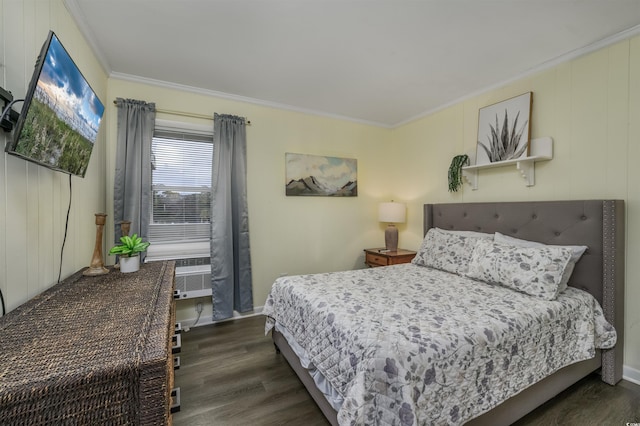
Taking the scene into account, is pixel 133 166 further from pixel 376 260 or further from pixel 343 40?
pixel 376 260

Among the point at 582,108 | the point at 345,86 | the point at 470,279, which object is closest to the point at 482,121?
the point at 582,108

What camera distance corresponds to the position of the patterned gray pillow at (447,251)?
2455 mm

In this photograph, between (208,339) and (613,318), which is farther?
(208,339)

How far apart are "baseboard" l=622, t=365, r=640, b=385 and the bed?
0.12 metres

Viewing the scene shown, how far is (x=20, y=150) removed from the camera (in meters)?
1.05

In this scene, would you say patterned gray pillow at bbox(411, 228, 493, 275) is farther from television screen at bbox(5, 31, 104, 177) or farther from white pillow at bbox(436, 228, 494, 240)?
television screen at bbox(5, 31, 104, 177)

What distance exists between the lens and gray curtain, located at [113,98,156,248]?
8.16ft

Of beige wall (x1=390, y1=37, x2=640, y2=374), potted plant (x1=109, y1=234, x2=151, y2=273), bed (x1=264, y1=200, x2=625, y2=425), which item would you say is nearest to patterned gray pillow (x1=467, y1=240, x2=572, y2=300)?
bed (x1=264, y1=200, x2=625, y2=425)

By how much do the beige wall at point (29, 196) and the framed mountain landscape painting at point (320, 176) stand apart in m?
2.04

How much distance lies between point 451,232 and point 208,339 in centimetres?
272

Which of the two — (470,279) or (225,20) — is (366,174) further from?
(225,20)

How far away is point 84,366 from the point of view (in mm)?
714

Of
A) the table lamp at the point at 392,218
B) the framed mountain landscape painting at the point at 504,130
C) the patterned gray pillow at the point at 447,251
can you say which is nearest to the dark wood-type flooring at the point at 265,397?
the patterned gray pillow at the point at 447,251

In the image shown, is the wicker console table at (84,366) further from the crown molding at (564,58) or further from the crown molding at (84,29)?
the crown molding at (564,58)
